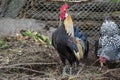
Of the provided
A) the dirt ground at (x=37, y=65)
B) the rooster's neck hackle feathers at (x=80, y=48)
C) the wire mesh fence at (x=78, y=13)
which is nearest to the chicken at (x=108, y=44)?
the dirt ground at (x=37, y=65)

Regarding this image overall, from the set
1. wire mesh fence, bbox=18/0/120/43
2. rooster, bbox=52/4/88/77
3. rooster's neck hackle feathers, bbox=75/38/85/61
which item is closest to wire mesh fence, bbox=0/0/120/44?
wire mesh fence, bbox=18/0/120/43

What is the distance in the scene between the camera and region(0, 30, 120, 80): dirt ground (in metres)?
4.69

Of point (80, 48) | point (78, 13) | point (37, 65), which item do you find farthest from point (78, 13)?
point (37, 65)

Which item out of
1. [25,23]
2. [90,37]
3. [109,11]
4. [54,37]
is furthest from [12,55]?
[109,11]

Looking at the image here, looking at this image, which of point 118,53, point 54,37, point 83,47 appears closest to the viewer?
point 54,37

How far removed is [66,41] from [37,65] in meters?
0.56

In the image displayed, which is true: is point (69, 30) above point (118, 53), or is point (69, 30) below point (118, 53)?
above

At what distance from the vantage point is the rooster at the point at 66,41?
4828 mm

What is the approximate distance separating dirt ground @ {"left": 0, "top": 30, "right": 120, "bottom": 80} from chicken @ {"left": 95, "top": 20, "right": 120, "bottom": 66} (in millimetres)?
145

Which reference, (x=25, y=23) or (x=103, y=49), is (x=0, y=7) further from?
(x=103, y=49)

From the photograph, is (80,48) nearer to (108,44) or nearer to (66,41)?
(66,41)

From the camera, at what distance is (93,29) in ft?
21.0

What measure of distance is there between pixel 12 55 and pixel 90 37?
1601 millimetres

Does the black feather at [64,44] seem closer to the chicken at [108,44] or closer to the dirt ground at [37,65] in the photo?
the dirt ground at [37,65]
